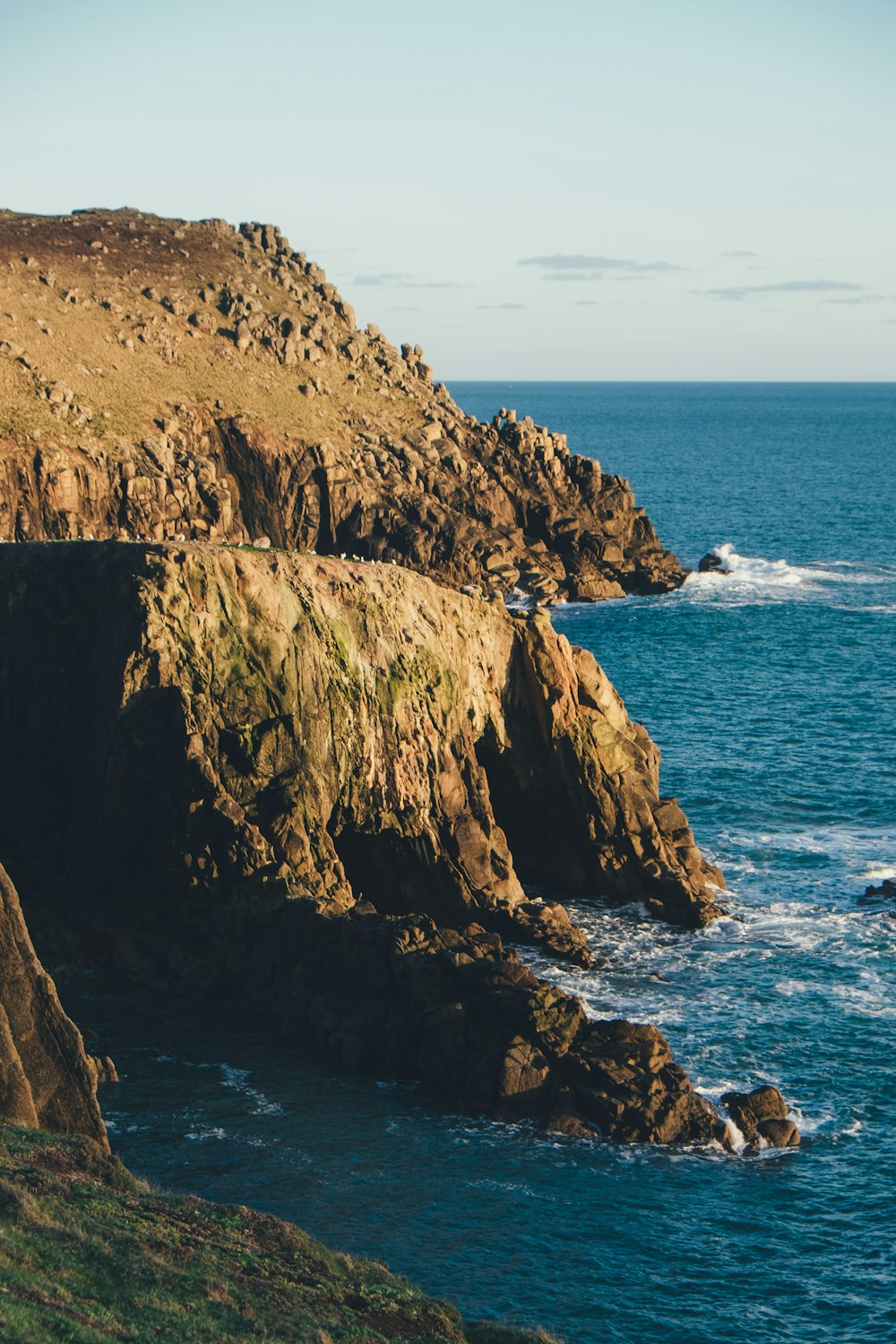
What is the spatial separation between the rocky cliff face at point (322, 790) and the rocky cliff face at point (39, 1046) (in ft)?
44.1

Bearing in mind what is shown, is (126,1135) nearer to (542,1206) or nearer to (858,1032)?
(542,1206)

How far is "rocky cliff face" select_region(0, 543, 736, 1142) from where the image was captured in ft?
185

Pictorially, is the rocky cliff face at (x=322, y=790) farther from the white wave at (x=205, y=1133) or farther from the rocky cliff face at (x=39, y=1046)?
the rocky cliff face at (x=39, y=1046)

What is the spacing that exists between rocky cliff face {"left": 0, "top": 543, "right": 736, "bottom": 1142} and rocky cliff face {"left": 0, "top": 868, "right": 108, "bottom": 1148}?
44.1 ft

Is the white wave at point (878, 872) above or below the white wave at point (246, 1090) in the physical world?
above

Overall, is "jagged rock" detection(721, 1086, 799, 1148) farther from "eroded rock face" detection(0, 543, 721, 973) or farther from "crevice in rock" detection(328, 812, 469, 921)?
"crevice in rock" detection(328, 812, 469, 921)

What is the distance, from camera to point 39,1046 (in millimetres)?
41875

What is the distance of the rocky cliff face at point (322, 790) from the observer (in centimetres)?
5653

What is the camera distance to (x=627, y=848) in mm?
70125

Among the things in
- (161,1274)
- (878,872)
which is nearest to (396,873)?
(878,872)

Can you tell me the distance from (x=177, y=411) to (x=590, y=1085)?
9796cm

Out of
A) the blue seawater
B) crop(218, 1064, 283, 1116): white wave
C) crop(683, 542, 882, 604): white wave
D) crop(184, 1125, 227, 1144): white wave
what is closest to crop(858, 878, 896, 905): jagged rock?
the blue seawater

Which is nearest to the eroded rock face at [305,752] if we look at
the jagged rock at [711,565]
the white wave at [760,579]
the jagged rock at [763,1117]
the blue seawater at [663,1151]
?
the blue seawater at [663,1151]

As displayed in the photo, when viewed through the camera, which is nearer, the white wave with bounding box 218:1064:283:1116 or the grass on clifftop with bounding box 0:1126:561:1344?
the grass on clifftop with bounding box 0:1126:561:1344
